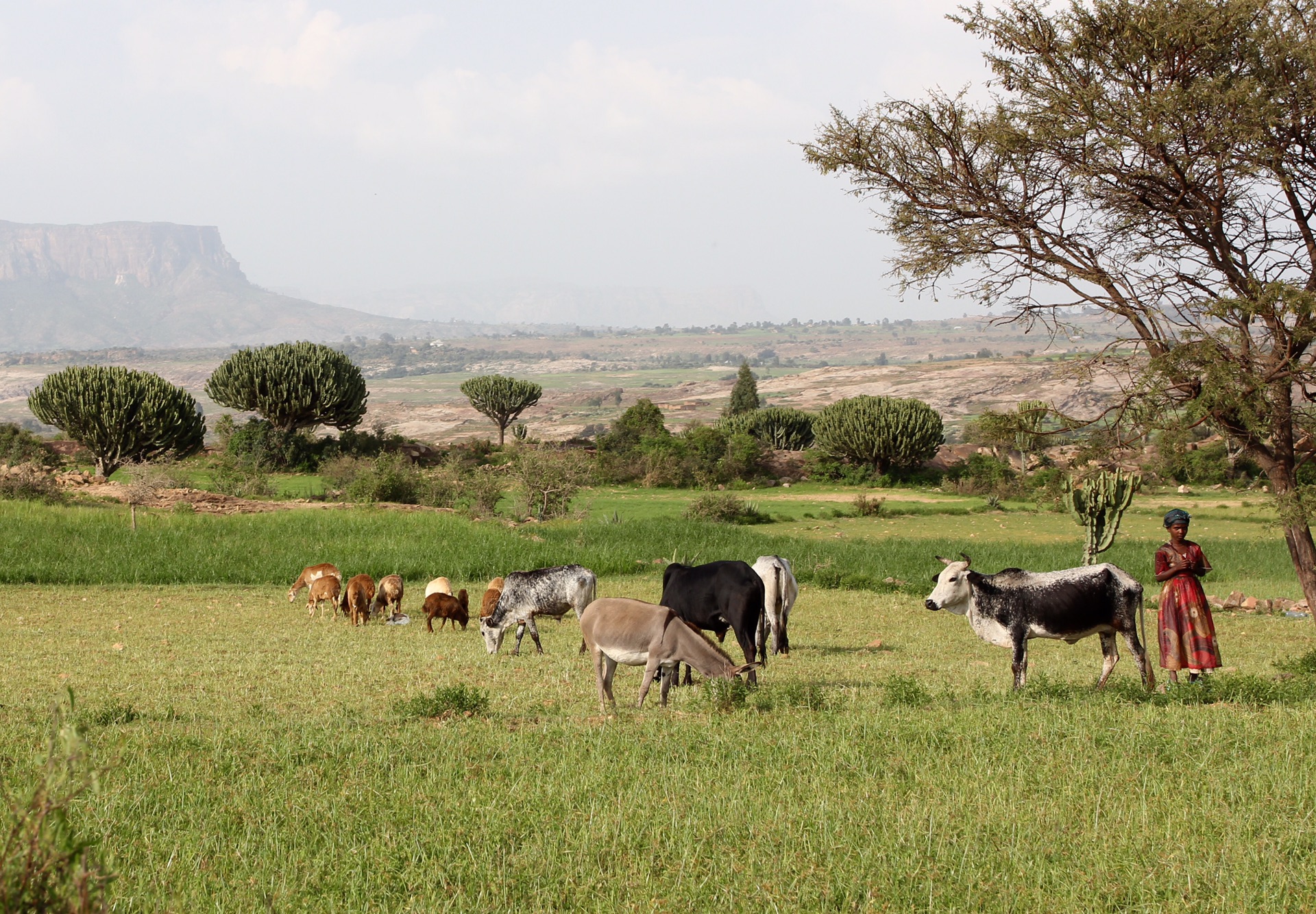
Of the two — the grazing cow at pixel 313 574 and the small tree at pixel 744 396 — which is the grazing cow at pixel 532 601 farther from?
the small tree at pixel 744 396

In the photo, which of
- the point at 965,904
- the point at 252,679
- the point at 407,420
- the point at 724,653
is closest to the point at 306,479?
the point at 252,679

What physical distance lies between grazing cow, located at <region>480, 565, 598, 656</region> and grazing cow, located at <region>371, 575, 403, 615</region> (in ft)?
12.7

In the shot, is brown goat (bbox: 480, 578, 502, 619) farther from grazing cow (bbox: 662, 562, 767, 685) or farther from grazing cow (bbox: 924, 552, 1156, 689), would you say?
grazing cow (bbox: 924, 552, 1156, 689)

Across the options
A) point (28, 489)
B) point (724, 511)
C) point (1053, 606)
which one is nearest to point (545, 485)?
point (724, 511)

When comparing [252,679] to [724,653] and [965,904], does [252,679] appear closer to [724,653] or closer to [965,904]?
[724,653]

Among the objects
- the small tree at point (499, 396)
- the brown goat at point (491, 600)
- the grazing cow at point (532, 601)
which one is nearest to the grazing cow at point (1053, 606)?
the grazing cow at point (532, 601)

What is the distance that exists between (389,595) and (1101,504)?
16.6 m

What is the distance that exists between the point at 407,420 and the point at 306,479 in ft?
291

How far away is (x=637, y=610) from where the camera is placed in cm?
911

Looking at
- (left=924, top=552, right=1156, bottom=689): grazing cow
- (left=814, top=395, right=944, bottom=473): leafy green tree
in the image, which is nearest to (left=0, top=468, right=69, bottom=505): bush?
(left=924, top=552, right=1156, bottom=689): grazing cow

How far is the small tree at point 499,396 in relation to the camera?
80.6 meters

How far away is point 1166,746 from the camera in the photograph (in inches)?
302

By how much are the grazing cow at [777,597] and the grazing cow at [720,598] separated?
170 centimetres

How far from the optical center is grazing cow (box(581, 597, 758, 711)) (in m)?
8.96
